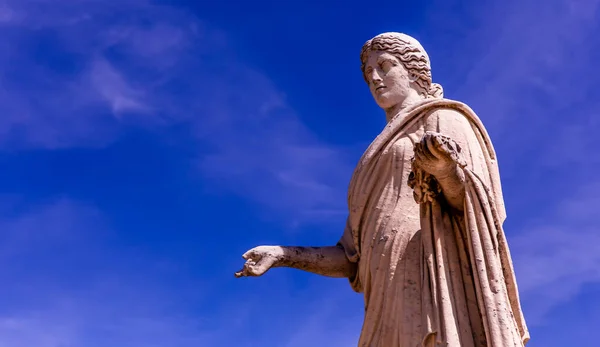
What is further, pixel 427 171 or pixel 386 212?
pixel 386 212

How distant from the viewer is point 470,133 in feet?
27.6

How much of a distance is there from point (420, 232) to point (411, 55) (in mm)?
2318

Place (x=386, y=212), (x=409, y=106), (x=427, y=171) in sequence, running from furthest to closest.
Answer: (x=409, y=106) → (x=386, y=212) → (x=427, y=171)

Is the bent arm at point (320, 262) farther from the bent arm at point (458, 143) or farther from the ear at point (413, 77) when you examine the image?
the ear at point (413, 77)

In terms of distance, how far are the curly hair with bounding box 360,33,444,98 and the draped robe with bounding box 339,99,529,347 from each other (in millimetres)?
737

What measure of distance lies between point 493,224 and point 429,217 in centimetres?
58

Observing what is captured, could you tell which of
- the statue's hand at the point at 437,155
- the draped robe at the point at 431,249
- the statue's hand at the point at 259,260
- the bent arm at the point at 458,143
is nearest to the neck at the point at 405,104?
the draped robe at the point at 431,249

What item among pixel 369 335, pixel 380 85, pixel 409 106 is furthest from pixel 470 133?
pixel 369 335

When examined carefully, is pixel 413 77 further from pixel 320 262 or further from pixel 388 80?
pixel 320 262

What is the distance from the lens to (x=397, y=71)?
30.2 feet

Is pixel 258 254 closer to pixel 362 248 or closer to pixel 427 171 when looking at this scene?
pixel 362 248

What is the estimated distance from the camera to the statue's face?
9.14 m

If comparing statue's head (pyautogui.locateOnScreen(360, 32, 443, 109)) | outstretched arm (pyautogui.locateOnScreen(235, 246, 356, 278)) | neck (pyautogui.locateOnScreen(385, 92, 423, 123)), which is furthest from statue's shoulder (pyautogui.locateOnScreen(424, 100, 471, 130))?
outstretched arm (pyautogui.locateOnScreen(235, 246, 356, 278))

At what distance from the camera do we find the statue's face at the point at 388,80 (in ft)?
30.0
